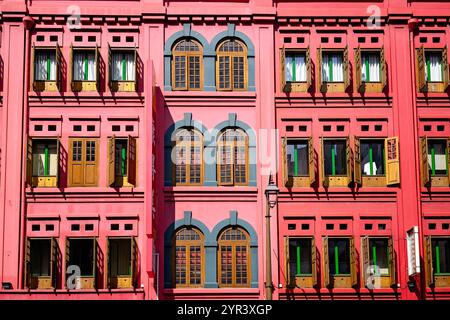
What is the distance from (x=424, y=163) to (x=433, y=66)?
4.22 metres

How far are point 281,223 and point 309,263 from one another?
6.07ft

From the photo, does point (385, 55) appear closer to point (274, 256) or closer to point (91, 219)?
point (274, 256)

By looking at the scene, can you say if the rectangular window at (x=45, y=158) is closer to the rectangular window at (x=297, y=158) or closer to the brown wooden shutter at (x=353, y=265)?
the rectangular window at (x=297, y=158)

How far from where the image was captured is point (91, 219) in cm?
3244

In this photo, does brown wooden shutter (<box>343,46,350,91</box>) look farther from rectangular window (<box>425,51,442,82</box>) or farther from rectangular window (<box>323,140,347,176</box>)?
rectangular window (<box>425,51,442,82</box>)

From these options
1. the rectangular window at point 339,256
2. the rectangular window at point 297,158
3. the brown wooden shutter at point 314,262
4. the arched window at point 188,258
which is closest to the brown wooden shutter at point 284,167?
the rectangular window at point 297,158

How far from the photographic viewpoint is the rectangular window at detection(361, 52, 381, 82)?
1355 inches

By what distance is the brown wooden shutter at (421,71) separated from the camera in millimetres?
33875

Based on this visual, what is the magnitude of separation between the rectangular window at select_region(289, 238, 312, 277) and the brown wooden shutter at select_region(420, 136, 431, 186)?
513 cm

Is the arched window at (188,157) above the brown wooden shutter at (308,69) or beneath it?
Result: beneath

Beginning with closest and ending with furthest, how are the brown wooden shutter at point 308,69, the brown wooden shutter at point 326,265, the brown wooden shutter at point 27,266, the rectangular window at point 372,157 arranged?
the brown wooden shutter at point 27,266 → the brown wooden shutter at point 326,265 → the rectangular window at point 372,157 → the brown wooden shutter at point 308,69

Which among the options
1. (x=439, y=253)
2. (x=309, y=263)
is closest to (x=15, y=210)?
(x=309, y=263)

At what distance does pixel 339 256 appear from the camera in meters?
32.7

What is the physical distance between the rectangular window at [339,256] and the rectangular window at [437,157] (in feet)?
15.0
